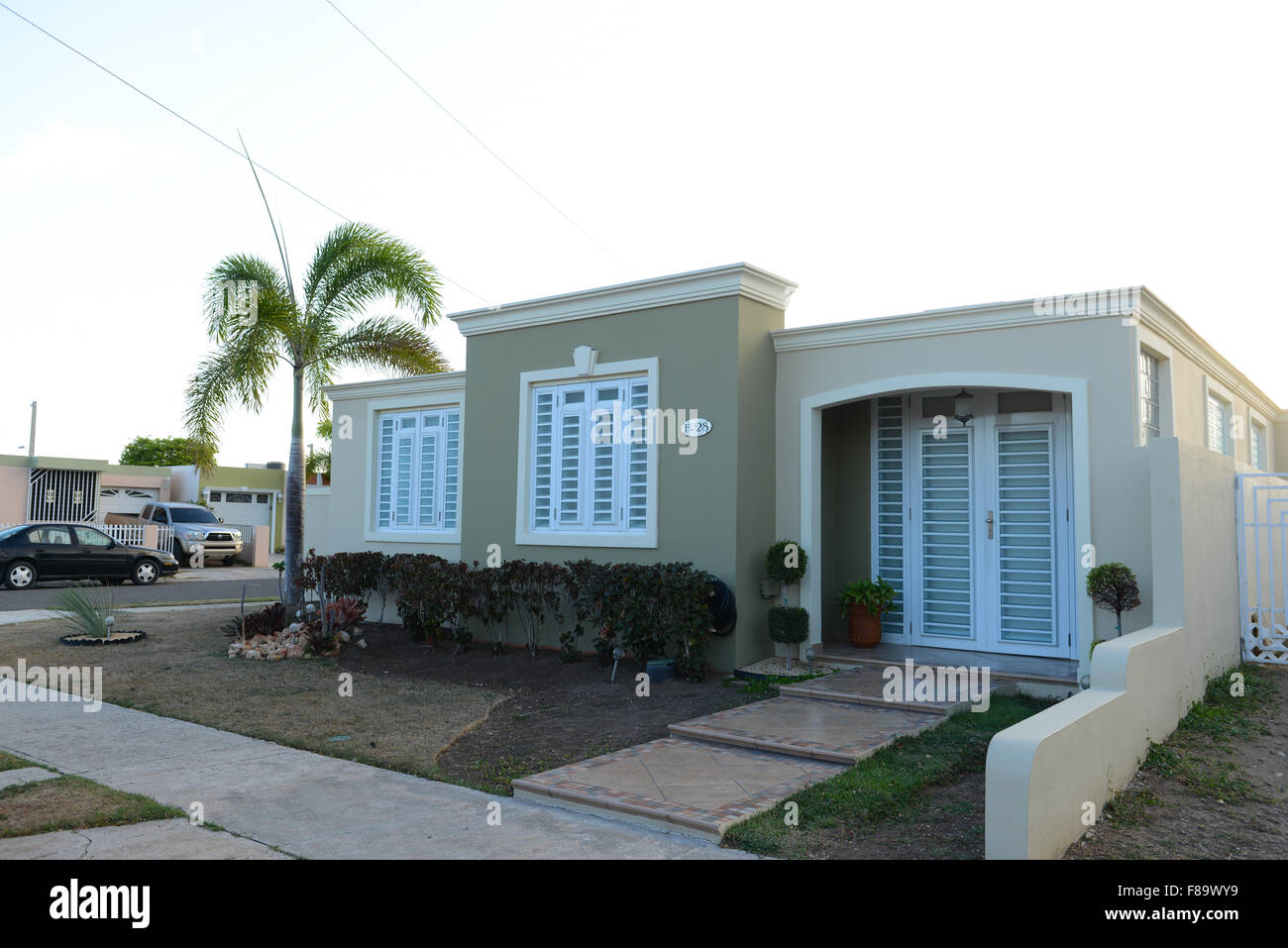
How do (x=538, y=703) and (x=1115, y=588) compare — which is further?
(x=538, y=703)

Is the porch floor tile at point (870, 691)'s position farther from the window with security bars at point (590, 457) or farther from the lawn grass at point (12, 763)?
the lawn grass at point (12, 763)

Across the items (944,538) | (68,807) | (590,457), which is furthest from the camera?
(590,457)

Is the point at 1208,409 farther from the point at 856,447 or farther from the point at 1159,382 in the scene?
the point at 856,447

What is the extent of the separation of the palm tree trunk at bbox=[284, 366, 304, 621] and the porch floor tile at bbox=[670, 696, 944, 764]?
7.12 meters

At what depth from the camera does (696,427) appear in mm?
8773

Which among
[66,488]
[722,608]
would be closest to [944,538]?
[722,608]

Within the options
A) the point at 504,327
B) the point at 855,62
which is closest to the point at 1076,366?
the point at 855,62

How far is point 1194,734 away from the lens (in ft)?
20.6

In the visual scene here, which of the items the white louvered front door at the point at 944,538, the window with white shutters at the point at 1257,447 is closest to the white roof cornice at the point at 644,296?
the white louvered front door at the point at 944,538

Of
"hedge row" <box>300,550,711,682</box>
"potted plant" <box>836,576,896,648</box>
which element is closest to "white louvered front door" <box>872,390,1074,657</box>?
"potted plant" <box>836,576,896,648</box>

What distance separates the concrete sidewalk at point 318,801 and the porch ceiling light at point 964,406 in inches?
229

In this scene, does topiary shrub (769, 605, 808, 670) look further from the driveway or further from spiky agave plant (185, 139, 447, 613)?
the driveway

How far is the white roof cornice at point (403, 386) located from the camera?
1163 centimetres

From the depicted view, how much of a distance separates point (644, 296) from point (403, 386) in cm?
450
